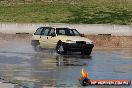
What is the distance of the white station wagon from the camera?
30500 millimetres

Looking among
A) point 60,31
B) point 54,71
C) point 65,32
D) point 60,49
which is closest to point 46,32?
point 60,31

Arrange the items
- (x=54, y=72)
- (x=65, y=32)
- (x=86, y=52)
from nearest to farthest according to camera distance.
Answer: (x=54, y=72) < (x=86, y=52) < (x=65, y=32)

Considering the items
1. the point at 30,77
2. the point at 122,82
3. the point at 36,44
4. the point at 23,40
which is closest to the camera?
the point at 122,82

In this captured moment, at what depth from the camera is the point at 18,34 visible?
142 feet

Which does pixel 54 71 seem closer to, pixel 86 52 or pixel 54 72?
pixel 54 72

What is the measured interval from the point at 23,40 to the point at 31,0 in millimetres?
23501

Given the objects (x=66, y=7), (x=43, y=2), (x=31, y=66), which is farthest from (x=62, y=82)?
(x=43, y=2)

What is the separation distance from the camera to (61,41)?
3081 centimetres

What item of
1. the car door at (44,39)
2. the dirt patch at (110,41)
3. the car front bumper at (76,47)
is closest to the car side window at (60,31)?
the car door at (44,39)

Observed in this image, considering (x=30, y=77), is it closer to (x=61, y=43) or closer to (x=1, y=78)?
(x=1, y=78)

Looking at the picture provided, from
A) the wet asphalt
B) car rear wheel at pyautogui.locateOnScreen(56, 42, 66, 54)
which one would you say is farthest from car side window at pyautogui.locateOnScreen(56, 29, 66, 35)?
the wet asphalt

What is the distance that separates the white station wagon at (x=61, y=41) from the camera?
30.5m

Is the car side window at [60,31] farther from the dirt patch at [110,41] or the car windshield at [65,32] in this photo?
the dirt patch at [110,41]

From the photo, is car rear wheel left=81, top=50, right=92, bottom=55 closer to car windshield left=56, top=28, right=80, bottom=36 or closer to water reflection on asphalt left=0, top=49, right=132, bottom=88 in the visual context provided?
car windshield left=56, top=28, right=80, bottom=36
